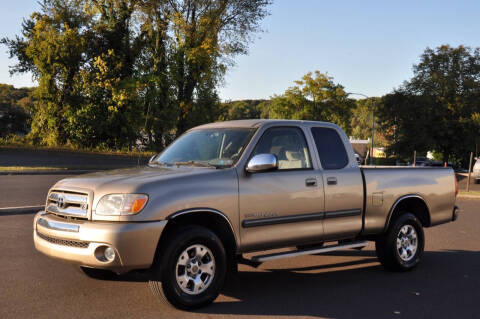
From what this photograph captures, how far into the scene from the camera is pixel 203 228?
5.21 m

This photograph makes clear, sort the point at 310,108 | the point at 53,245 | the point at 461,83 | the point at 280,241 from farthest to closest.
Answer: the point at 310,108
the point at 461,83
the point at 280,241
the point at 53,245

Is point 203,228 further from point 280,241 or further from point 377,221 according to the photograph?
point 377,221

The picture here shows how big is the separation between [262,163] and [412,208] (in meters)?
3.16

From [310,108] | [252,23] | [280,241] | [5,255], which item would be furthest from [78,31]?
[310,108]

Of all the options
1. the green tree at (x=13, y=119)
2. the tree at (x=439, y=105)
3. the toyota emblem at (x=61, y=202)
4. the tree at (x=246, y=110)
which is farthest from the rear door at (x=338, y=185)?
the tree at (x=246, y=110)

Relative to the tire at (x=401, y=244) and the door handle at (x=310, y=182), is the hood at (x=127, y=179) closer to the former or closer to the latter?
the door handle at (x=310, y=182)

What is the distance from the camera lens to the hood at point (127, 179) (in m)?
4.95

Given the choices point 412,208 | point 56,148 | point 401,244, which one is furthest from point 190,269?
point 56,148

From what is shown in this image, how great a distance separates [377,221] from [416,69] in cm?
5254

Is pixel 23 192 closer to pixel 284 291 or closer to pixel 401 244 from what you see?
pixel 284 291

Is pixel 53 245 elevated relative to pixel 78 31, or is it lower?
lower

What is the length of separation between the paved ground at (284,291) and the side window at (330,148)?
1.42m

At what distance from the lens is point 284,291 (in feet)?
19.4

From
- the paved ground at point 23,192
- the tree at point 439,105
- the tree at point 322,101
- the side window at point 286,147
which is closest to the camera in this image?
the side window at point 286,147
